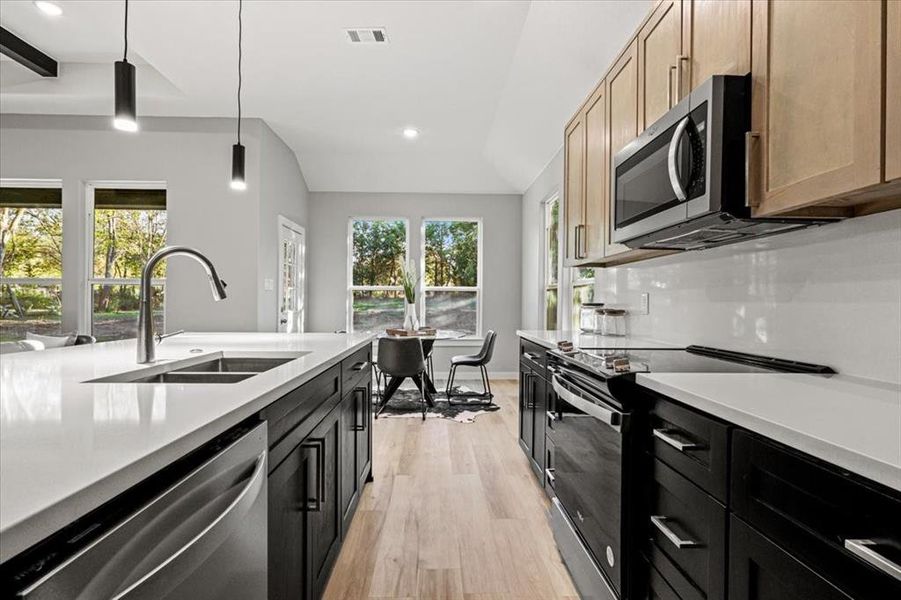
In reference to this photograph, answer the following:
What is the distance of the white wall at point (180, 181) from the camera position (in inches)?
188

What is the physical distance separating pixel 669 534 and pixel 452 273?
19.2 ft

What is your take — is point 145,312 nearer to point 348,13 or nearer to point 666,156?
→ point 666,156

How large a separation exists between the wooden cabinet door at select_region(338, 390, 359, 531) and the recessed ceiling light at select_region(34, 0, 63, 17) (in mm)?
3489

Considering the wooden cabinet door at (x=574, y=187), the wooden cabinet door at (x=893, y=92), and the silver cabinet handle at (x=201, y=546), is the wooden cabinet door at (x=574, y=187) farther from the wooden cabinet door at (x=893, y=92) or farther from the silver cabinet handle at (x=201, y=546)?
the silver cabinet handle at (x=201, y=546)

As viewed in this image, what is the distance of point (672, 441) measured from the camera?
49.2 inches

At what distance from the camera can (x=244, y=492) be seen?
0.93 m

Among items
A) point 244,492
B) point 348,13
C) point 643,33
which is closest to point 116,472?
point 244,492

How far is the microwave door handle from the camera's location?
1576mm

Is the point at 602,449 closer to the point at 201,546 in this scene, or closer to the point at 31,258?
the point at 201,546

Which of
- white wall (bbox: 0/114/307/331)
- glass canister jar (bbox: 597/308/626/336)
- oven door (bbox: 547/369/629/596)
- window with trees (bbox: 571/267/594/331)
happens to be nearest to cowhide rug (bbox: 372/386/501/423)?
window with trees (bbox: 571/267/594/331)

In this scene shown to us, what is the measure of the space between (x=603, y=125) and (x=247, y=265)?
3.58 meters

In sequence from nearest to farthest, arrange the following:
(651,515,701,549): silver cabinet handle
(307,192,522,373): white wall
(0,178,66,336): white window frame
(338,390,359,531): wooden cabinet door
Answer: (651,515,701,549): silver cabinet handle, (338,390,359,531): wooden cabinet door, (0,178,66,336): white window frame, (307,192,522,373): white wall

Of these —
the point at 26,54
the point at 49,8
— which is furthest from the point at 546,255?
the point at 26,54

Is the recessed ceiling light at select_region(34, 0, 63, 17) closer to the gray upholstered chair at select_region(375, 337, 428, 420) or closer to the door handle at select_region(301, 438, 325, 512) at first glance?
the gray upholstered chair at select_region(375, 337, 428, 420)
